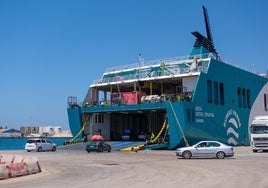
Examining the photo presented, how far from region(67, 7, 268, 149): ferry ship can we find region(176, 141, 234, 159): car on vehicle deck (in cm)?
842

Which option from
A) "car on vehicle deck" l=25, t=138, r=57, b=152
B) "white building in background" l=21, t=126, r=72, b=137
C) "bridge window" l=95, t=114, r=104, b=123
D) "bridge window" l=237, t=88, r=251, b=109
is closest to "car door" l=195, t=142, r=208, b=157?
"car on vehicle deck" l=25, t=138, r=57, b=152

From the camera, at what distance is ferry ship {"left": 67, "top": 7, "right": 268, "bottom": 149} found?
35938mm

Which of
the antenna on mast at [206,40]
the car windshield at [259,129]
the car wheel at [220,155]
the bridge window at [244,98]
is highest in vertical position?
the antenna on mast at [206,40]

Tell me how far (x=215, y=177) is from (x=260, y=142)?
20.4 meters

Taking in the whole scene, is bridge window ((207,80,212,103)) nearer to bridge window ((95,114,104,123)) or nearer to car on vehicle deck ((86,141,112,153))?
car on vehicle deck ((86,141,112,153))

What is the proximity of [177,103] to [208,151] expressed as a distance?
9435 mm

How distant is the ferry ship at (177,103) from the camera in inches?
1415

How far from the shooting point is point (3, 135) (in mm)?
141750

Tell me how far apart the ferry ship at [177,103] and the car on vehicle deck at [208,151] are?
842 cm

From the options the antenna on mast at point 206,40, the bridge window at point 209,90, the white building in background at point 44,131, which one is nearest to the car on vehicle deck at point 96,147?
the bridge window at point 209,90

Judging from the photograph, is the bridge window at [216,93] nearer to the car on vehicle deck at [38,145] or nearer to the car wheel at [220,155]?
the car wheel at [220,155]

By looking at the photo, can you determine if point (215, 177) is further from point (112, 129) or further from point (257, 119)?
point (112, 129)

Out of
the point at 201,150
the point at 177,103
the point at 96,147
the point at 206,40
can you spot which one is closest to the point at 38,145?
the point at 96,147

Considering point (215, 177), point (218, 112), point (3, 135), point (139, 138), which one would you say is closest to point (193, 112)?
point (218, 112)
